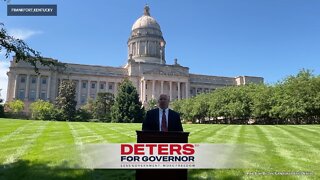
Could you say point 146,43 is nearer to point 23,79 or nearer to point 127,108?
point 23,79

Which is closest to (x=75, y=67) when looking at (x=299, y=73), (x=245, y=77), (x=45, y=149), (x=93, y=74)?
(x=93, y=74)

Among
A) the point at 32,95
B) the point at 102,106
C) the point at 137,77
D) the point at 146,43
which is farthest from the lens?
the point at 146,43

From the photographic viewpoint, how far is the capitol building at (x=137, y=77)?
113 metres

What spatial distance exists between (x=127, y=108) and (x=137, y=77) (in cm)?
6340

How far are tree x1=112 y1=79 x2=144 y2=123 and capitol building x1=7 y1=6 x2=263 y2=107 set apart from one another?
5144cm

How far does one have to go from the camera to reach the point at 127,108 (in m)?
58.4

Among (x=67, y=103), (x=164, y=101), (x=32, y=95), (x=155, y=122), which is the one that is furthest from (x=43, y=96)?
(x=164, y=101)

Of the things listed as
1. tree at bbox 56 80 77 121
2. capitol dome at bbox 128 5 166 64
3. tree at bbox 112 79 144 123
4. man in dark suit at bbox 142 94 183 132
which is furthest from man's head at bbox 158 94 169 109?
capitol dome at bbox 128 5 166 64

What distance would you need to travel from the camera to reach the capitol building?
113125 mm

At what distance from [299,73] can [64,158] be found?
165 feet

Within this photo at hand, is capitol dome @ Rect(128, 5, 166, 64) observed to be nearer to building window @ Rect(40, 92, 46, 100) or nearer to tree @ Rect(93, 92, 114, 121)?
building window @ Rect(40, 92, 46, 100)

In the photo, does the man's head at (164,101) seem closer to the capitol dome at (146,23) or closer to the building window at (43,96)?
the building window at (43,96)

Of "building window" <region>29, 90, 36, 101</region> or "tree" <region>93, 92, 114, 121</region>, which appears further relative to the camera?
"building window" <region>29, 90, 36, 101</region>

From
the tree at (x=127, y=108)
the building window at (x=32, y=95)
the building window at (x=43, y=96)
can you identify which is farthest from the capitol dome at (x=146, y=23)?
the tree at (x=127, y=108)
